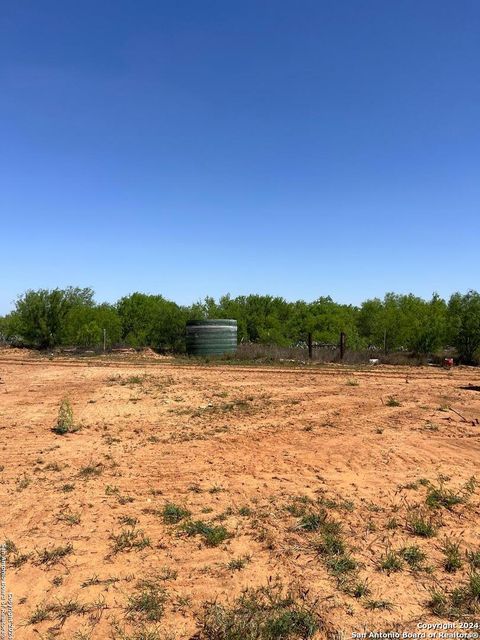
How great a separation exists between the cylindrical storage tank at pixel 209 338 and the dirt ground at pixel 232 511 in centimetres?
1387

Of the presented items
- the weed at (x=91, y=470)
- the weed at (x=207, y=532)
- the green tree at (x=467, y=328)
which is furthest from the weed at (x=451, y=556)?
the green tree at (x=467, y=328)

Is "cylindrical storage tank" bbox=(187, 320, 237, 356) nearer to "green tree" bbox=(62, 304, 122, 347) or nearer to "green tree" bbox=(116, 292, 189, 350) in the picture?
"green tree" bbox=(116, 292, 189, 350)

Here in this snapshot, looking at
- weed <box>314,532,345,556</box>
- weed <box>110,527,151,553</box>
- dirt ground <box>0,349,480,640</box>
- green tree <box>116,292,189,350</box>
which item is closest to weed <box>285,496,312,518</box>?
dirt ground <box>0,349,480,640</box>

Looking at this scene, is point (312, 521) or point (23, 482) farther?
point (23, 482)

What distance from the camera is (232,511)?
4902mm

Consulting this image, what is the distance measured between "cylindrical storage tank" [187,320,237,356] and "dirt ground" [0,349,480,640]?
13.9m

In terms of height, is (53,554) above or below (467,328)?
below

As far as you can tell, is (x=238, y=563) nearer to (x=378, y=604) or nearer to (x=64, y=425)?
(x=378, y=604)

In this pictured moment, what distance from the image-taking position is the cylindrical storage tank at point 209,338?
24.0 metres

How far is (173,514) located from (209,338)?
19.2 meters

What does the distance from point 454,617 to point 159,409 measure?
728cm

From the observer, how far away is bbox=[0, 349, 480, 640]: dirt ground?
11.1 feet

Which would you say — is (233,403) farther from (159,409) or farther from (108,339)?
(108,339)

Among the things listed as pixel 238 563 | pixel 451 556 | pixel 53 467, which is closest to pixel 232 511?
pixel 238 563
